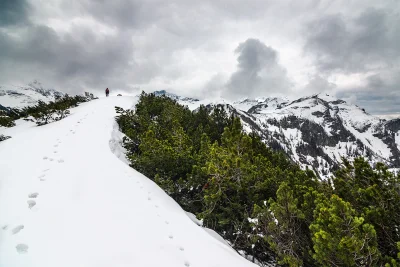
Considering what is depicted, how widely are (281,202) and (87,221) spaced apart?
6.62 m

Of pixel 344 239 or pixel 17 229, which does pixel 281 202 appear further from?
pixel 17 229

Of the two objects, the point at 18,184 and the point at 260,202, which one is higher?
the point at 18,184

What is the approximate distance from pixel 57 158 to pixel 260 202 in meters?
10.1

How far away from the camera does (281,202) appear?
791cm

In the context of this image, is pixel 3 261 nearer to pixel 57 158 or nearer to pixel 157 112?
pixel 57 158

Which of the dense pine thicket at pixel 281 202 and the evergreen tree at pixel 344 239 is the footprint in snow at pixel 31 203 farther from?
the evergreen tree at pixel 344 239

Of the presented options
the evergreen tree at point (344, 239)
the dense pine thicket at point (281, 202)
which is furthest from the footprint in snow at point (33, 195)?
the evergreen tree at point (344, 239)

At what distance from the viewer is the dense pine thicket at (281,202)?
6.07 meters

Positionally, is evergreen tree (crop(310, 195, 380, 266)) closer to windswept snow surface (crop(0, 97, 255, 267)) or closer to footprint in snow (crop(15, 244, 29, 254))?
windswept snow surface (crop(0, 97, 255, 267))

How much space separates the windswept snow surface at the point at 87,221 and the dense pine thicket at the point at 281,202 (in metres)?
2.41

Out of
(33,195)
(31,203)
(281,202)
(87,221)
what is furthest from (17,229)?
(281,202)

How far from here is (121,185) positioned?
824cm

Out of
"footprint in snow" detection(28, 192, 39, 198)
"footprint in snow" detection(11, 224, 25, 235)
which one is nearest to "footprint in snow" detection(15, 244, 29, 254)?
"footprint in snow" detection(11, 224, 25, 235)

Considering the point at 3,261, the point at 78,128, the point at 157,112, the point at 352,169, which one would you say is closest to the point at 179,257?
the point at 3,261
